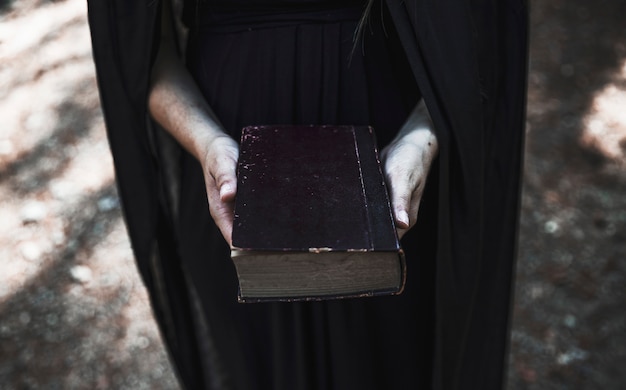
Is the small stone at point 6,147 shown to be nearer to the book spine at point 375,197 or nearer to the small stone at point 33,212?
the small stone at point 33,212

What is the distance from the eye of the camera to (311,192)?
0.85m

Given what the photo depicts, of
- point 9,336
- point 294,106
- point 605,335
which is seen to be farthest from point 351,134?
point 9,336

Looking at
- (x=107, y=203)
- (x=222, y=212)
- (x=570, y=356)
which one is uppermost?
(x=222, y=212)

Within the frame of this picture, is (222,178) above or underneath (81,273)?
above

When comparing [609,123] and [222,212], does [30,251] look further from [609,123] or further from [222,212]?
[609,123]

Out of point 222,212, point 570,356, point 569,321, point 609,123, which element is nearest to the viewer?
point 222,212

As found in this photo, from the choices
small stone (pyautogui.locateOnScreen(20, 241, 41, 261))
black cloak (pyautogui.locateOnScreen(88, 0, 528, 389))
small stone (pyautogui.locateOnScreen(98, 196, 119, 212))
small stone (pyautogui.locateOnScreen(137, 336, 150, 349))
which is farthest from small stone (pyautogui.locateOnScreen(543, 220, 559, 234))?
small stone (pyautogui.locateOnScreen(20, 241, 41, 261))

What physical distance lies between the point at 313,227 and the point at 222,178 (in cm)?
16

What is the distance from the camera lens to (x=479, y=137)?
1.00 m

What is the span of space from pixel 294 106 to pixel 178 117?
0.18 metres

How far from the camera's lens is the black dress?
40.3 inches

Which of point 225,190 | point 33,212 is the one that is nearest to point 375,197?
point 225,190

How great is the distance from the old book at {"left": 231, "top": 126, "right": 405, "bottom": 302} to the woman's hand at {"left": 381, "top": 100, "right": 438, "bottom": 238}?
0.03m

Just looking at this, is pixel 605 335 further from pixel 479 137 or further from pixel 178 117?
pixel 178 117
